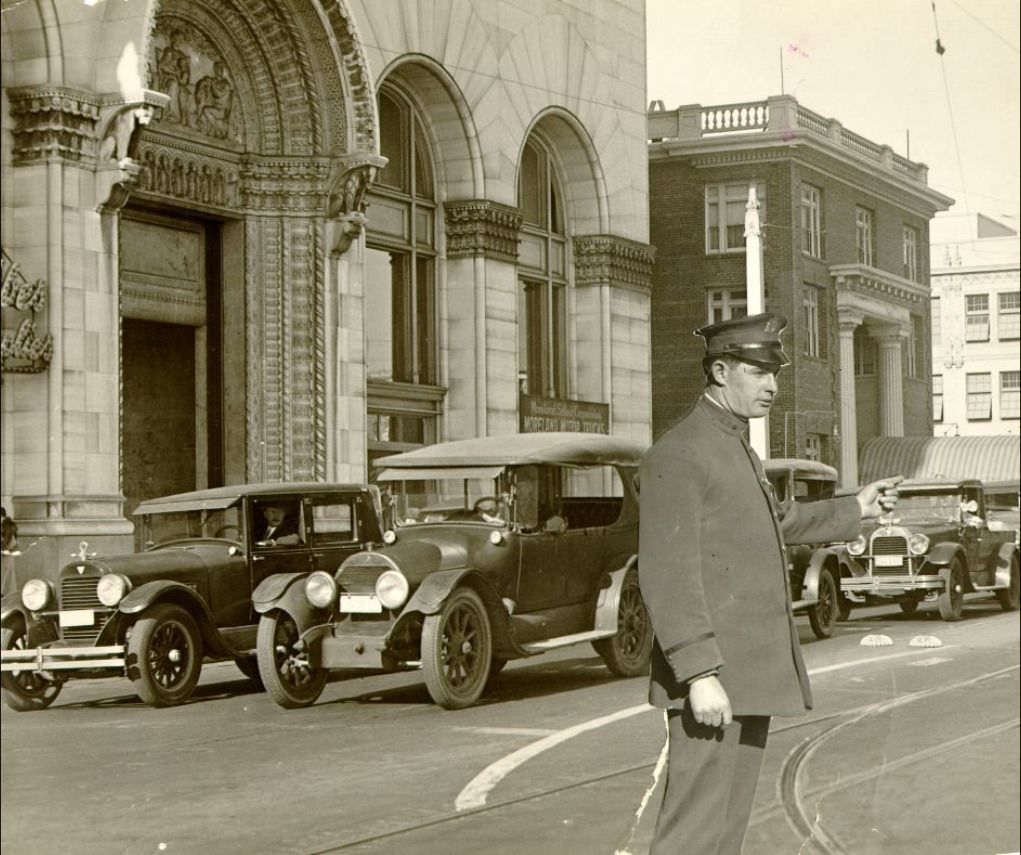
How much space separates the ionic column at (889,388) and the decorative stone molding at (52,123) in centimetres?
295

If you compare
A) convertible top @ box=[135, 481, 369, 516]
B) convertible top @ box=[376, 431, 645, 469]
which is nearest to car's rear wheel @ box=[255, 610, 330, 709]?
convertible top @ box=[135, 481, 369, 516]

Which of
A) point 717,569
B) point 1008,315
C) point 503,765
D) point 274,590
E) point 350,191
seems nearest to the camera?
point 717,569

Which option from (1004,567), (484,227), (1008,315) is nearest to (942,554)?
(1004,567)

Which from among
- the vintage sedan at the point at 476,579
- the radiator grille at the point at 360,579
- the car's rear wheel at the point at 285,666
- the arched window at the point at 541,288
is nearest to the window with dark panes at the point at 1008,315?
the vintage sedan at the point at 476,579

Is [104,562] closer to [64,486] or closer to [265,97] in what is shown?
[64,486]

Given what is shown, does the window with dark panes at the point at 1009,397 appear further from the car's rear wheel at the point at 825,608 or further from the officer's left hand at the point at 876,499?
the officer's left hand at the point at 876,499

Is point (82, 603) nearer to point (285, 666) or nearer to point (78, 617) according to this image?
point (78, 617)

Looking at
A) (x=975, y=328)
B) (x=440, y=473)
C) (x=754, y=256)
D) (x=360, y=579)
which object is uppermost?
(x=754, y=256)

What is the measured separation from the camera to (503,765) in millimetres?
7238

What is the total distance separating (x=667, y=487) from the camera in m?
4.32

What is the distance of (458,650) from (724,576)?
10.9ft

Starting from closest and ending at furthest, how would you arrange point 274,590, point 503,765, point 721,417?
point 721,417 < point 274,590 < point 503,765

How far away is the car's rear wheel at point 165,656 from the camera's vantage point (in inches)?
203

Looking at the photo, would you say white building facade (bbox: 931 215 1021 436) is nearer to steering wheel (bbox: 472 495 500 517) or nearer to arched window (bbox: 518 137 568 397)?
arched window (bbox: 518 137 568 397)
